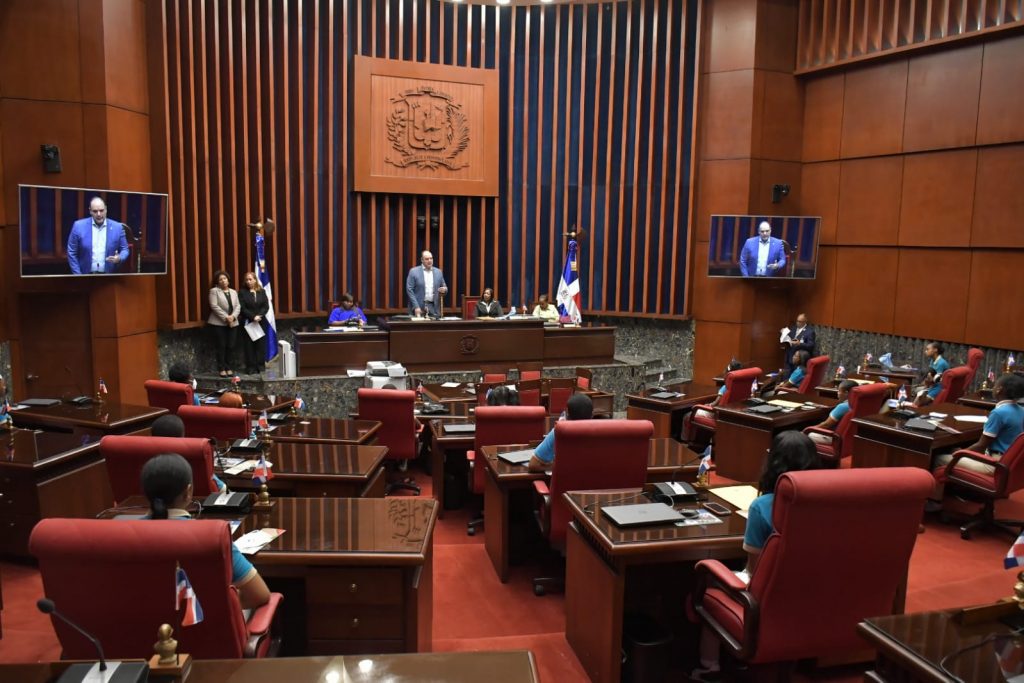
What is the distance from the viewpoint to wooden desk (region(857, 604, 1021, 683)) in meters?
1.88

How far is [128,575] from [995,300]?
9551mm


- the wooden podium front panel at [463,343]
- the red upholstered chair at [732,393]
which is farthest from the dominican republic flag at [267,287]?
the red upholstered chair at [732,393]

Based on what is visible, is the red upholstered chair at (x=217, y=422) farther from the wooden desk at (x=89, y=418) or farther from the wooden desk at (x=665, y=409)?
the wooden desk at (x=665, y=409)

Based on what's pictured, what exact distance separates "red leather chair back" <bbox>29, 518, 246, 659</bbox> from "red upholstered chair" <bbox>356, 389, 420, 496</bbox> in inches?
141

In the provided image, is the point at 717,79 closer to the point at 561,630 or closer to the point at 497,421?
the point at 497,421

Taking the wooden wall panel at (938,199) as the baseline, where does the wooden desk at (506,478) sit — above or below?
below

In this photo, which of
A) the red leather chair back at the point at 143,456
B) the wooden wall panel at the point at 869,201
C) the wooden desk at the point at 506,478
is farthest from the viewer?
the wooden wall panel at the point at 869,201

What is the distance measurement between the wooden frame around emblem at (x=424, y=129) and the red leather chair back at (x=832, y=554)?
9549mm

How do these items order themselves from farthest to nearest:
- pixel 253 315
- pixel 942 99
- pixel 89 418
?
pixel 253 315, pixel 942 99, pixel 89 418

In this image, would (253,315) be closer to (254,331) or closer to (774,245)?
(254,331)

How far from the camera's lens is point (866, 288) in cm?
1024

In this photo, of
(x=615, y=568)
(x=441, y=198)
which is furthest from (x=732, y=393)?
(x=441, y=198)

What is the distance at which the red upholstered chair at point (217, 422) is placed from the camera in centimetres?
452

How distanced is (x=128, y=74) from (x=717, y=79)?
7.92 metres
